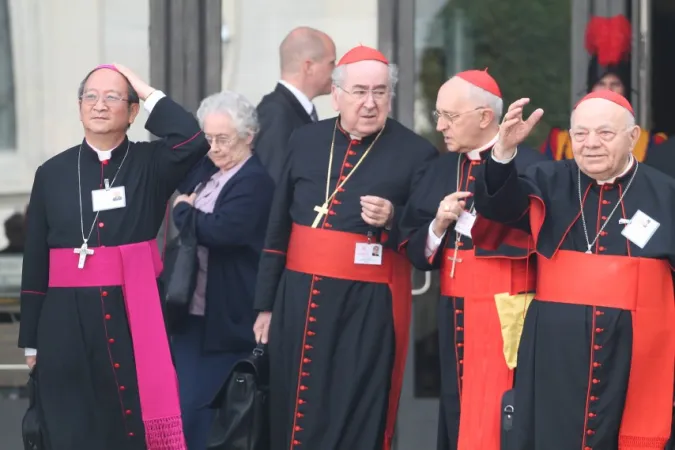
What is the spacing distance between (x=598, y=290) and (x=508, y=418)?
58 cm

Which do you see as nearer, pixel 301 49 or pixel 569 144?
pixel 301 49

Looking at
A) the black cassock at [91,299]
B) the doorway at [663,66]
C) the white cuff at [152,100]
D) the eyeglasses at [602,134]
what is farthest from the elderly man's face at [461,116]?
the doorway at [663,66]

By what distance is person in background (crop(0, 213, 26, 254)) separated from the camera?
8.28 m

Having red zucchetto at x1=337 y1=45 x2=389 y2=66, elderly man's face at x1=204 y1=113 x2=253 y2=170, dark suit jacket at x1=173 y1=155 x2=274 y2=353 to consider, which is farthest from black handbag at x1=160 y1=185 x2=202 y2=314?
red zucchetto at x1=337 y1=45 x2=389 y2=66

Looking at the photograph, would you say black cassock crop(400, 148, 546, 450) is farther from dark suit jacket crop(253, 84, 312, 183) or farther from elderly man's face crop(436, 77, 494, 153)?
dark suit jacket crop(253, 84, 312, 183)

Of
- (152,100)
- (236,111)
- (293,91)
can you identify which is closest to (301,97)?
(293,91)

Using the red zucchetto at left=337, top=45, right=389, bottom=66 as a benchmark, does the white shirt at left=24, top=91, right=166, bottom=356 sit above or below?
below

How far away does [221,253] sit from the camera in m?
6.94

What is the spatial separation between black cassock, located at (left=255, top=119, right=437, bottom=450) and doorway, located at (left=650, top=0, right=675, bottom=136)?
2001 mm

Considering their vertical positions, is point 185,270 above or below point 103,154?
below

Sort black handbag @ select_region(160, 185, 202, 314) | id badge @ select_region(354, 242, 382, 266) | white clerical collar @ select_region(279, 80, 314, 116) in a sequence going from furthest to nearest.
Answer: white clerical collar @ select_region(279, 80, 314, 116) < black handbag @ select_region(160, 185, 202, 314) < id badge @ select_region(354, 242, 382, 266)

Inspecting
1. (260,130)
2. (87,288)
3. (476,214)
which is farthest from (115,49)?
(476,214)

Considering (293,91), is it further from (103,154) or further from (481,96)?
(481,96)

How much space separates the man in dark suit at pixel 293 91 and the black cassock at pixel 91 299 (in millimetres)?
1070
